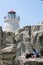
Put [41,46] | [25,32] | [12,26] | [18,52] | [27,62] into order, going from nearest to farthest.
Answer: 1. [27,62]
2. [41,46]
3. [18,52]
4. [25,32]
5. [12,26]

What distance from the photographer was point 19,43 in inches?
885

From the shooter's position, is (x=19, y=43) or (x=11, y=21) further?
(x=11, y=21)

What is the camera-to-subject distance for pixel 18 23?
3816 centimetres

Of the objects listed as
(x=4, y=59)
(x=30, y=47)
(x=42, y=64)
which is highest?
(x=42, y=64)

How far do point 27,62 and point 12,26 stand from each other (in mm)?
28505

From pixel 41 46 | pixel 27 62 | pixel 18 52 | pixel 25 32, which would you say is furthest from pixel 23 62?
pixel 25 32

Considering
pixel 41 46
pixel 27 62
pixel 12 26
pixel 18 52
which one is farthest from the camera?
pixel 12 26

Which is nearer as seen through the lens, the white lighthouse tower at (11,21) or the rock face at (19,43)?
the rock face at (19,43)

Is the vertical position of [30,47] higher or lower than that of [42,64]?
lower

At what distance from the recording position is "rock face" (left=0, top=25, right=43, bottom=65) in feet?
53.8

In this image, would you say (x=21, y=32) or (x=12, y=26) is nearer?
(x=21, y=32)

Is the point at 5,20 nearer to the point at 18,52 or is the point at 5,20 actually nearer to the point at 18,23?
the point at 18,23

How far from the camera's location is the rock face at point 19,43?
1639cm

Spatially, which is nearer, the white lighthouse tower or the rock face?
the rock face
